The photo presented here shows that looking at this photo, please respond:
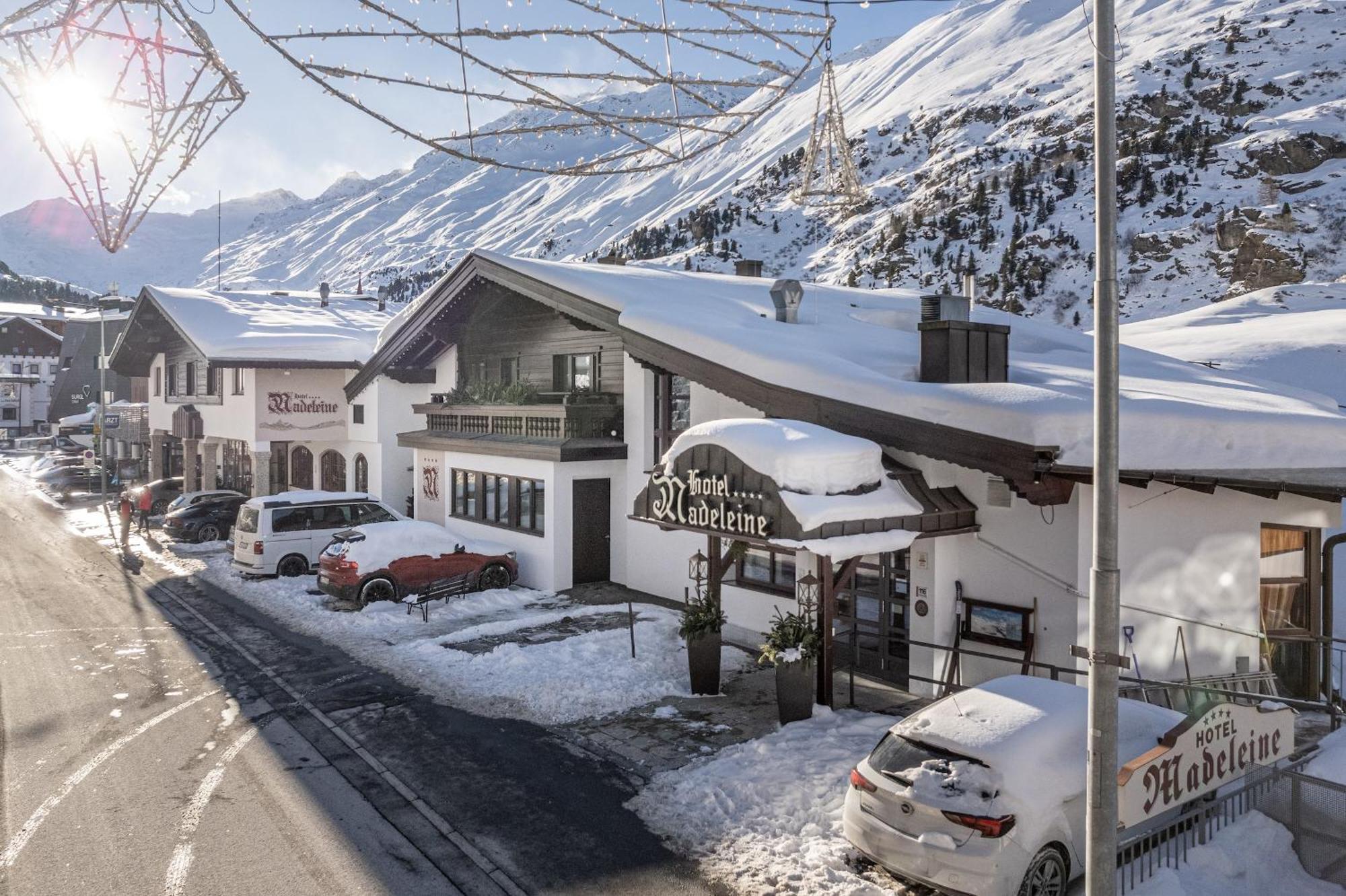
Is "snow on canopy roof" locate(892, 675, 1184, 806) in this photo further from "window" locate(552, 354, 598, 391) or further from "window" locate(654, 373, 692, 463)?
"window" locate(552, 354, 598, 391)

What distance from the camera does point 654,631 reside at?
17.8 meters

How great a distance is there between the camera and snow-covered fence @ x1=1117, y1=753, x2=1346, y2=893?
811 centimetres

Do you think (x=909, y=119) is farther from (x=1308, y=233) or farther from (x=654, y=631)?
(x=654, y=631)

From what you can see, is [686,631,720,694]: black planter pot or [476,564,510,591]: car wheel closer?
[686,631,720,694]: black planter pot

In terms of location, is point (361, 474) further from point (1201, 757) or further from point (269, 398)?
point (1201, 757)

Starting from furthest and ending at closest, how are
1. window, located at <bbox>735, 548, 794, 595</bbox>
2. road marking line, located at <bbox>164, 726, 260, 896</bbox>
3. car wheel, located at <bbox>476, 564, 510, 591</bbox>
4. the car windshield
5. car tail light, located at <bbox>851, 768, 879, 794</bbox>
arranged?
car wheel, located at <bbox>476, 564, 510, 591</bbox> → window, located at <bbox>735, 548, 794, 595</bbox> → road marking line, located at <bbox>164, 726, 260, 896</bbox> → car tail light, located at <bbox>851, 768, 879, 794</bbox> → the car windshield

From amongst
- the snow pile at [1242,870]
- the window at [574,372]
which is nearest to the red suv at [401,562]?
the window at [574,372]

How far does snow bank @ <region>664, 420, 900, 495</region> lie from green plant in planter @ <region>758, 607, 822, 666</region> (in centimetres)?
167

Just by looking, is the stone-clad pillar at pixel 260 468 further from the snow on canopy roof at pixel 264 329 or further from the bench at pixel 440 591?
the bench at pixel 440 591

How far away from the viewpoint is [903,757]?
8.20 meters

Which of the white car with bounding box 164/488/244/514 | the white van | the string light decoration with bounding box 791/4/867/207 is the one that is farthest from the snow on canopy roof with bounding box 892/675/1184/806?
the white car with bounding box 164/488/244/514

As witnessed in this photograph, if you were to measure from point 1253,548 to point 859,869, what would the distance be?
968 centimetres

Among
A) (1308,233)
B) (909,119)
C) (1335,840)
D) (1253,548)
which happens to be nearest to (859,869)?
(1335,840)

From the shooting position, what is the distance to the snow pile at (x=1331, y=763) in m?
9.77
